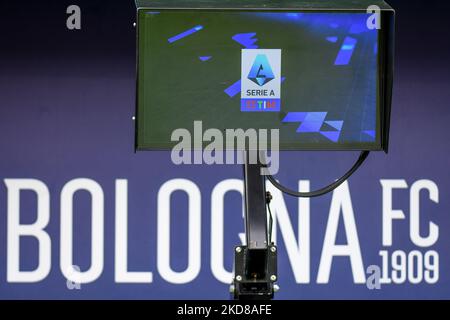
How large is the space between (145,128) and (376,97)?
377 mm

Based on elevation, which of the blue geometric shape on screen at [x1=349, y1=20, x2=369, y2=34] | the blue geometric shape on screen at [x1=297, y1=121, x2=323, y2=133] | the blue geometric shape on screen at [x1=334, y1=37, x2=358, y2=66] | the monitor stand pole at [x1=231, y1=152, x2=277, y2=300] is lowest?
the monitor stand pole at [x1=231, y1=152, x2=277, y2=300]

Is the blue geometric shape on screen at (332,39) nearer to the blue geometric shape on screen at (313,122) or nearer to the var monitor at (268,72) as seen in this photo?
the var monitor at (268,72)

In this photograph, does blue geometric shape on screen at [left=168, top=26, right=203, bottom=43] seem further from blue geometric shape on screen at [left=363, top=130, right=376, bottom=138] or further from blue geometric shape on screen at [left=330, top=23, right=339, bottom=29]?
blue geometric shape on screen at [left=363, top=130, right=376, bottom=138]

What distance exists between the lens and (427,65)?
3.29 metres

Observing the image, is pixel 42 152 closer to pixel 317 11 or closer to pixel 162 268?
pixel 162 268

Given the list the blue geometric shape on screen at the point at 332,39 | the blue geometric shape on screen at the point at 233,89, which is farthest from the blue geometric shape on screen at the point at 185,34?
the blue geometric shape on screen at the point at 332,39

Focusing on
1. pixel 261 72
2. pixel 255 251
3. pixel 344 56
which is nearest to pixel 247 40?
pixel 261 72

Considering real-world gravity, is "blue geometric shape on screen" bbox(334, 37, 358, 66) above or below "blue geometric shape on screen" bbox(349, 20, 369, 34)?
below

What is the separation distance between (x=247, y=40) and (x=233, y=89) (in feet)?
0.27

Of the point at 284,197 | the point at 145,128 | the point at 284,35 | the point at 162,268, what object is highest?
the point at 284,35

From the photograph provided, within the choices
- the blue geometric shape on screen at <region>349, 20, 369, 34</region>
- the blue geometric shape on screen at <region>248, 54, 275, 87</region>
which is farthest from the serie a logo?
the blue geometric shape on screen at <region>349, 20, 369, 34</region>

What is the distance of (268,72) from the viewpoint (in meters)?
1.40

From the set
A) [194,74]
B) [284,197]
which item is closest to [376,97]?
[194,74]

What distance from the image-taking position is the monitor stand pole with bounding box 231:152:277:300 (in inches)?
54.4
